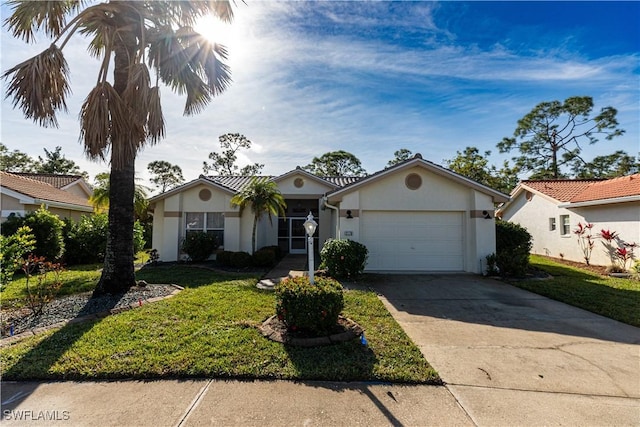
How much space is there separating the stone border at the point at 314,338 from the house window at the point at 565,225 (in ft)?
52.9

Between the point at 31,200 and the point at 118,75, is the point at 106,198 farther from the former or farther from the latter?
the point at 118,75

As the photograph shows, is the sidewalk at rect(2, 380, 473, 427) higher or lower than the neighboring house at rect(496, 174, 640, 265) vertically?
lower

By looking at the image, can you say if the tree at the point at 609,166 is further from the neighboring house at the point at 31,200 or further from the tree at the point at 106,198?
the neighboring house at the point at 31,200

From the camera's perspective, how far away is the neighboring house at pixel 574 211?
1185cm

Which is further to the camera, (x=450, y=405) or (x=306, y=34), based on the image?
(x=306, y=34)

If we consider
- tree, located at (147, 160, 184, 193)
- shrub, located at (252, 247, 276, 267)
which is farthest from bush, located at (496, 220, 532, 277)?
tree, located at (147, 160, 184, 193)

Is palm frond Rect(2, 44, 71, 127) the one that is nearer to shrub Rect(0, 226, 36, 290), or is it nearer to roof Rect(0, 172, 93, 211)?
shrub Rect(0, 226, 36, 290)

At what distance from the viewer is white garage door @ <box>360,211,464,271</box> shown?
10.9m

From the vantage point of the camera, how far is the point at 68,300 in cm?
691

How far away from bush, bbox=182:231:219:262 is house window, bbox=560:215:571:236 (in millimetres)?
18601

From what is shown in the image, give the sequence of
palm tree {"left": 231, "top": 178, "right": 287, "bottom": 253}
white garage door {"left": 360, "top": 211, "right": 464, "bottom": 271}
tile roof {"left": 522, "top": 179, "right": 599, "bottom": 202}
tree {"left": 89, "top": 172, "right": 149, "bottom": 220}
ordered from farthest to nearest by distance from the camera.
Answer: tile roof {"left": 522, "top": 179, "right": 599, "bottom": 202} → tree {"left": 89, "top": 172, "right": 149, "bottom": 220} → palm tree {"left": 231, "top": 178, "right": 287, "bottom": 253} → white garage door {"left": 360, "top": 211, "right": 464, "bottom": 271}

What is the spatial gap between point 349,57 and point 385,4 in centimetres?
Answer: 187

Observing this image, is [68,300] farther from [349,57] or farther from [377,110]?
[377,110]

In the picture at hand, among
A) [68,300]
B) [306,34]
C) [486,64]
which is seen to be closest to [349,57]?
[306,34]
